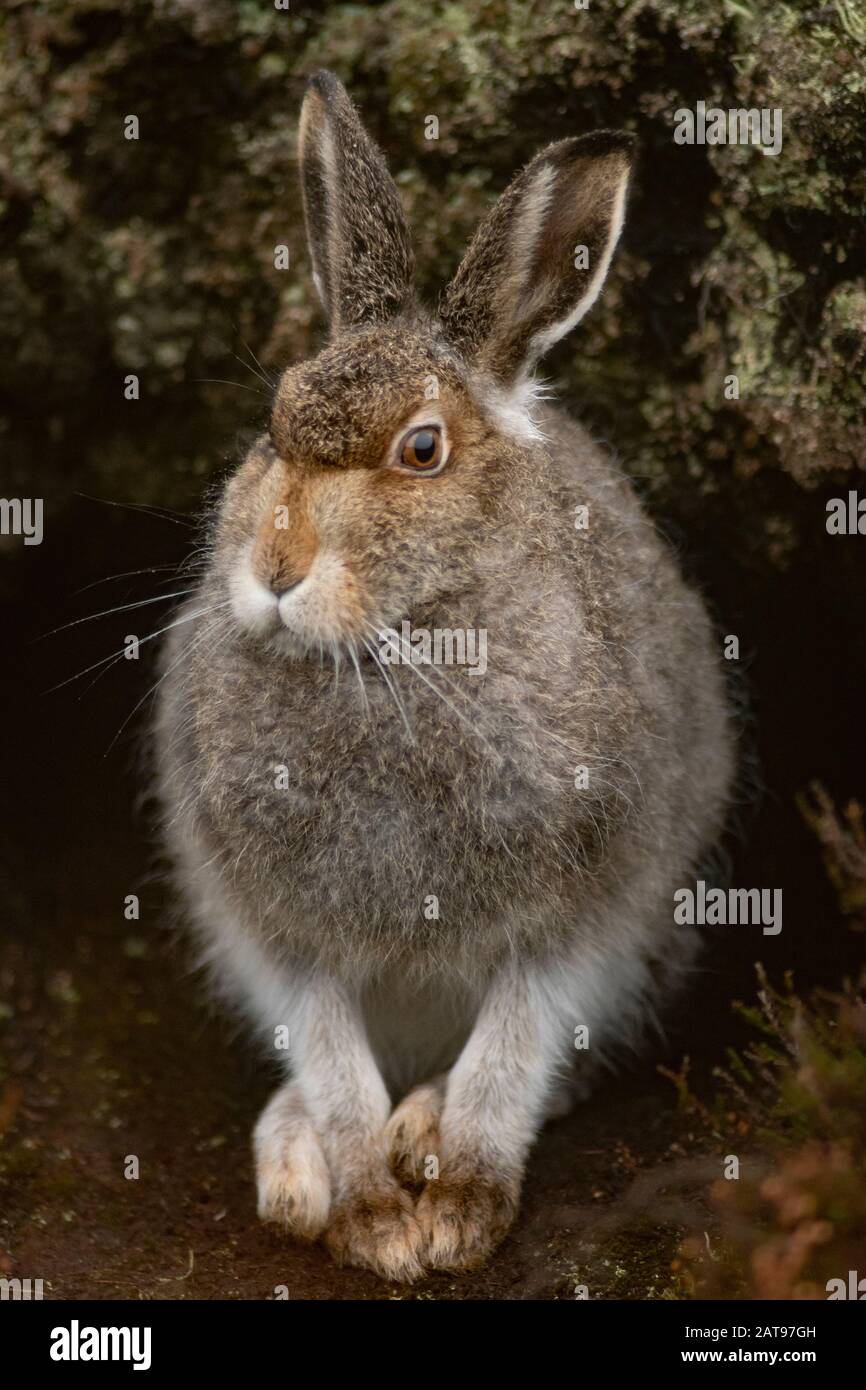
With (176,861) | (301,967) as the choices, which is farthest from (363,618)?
(176,861)

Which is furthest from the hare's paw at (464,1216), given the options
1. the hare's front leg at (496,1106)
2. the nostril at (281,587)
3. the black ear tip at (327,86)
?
the black ear tip at (327,86)

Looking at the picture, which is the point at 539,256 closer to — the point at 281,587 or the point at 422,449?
the point at 422,449

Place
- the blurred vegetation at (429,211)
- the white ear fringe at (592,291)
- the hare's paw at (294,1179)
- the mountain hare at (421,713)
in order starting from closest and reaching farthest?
the mountain hare at (421,713) < the white ear fringe at (592,291) < the hare's paw at (294,1179) < the blurred vegetation at (429,211)

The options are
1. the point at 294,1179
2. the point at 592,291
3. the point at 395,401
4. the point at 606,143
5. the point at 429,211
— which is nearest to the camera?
the point at 395,401

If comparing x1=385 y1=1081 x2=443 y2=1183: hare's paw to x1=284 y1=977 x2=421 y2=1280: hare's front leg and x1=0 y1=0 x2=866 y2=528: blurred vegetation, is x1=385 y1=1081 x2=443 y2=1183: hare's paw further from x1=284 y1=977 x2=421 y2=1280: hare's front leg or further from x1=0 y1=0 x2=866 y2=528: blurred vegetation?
x1=0 y1=0 x2=866 y2=528: blurred vegetation

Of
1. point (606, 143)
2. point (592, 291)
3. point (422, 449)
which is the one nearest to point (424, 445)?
point (422, 449)

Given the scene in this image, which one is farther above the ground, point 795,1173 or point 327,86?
point 327,86

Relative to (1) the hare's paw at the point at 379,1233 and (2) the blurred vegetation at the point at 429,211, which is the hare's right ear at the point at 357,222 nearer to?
(2) the blurred vegetation at the point at 429,211

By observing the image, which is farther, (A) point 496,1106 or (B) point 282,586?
(A) point 496,1106
